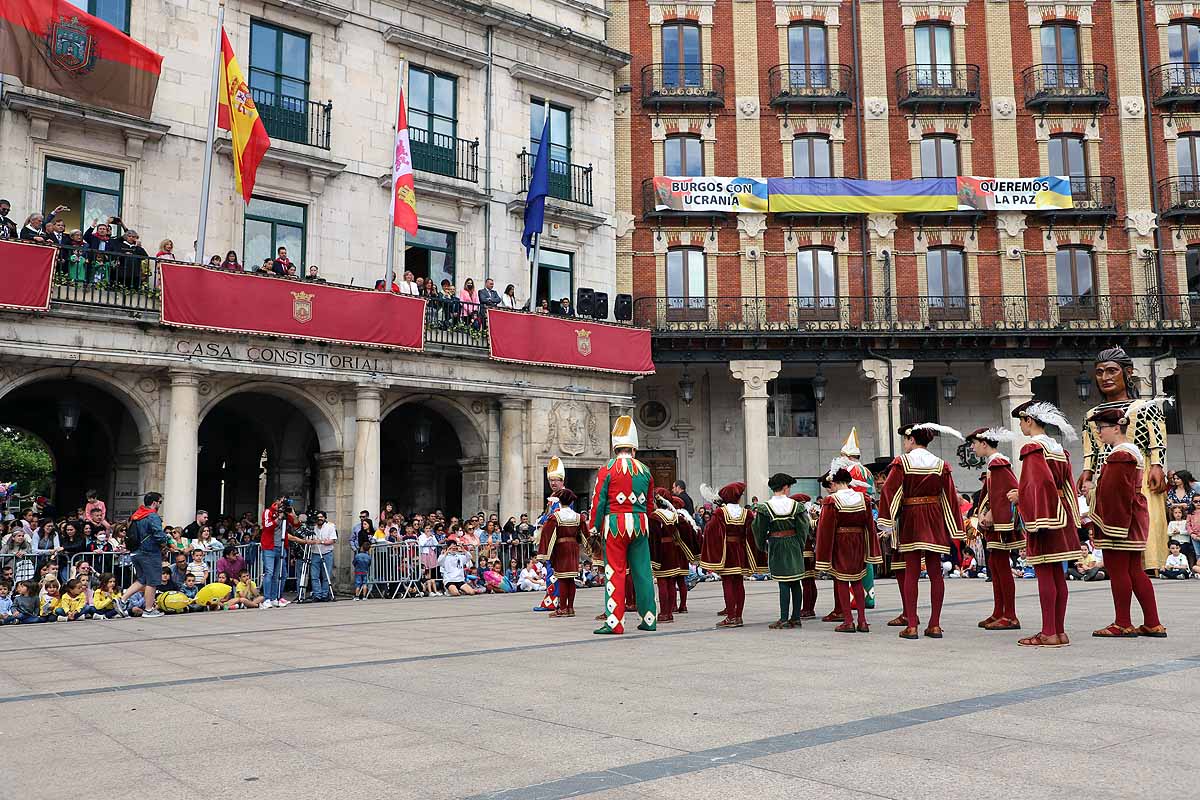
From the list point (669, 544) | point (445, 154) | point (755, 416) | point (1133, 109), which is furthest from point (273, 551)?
point (1133, 109)

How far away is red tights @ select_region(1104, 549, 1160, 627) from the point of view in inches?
344

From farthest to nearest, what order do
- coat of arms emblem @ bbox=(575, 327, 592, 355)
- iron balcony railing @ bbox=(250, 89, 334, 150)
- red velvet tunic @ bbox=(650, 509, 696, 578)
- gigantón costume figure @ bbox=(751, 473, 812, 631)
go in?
coat of arms emblem @ bbox=(575, 327, 592, 355) → iron balcony railing @ bbox=(250, 89, 334, 150) → red velvet tunic @ bbox=(650, 509, 696, 578) → gigantón costume figure @ bbox=(751, 473, 812, 631)

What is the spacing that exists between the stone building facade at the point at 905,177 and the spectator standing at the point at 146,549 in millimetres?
15941

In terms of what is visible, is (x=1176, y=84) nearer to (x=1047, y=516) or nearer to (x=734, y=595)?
(x=734, y=595)

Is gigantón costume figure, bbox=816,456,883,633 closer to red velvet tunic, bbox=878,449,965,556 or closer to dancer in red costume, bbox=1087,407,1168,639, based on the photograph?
red velvet tunic, bbox=878,449,965,556

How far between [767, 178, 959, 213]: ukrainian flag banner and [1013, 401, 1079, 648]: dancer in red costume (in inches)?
796

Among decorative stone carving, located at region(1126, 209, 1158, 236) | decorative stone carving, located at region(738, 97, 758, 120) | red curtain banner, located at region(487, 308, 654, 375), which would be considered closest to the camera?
red curtain banner, located at region(487, 308, 654, 375)

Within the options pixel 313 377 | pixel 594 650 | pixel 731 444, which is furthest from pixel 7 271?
pixel 731 444

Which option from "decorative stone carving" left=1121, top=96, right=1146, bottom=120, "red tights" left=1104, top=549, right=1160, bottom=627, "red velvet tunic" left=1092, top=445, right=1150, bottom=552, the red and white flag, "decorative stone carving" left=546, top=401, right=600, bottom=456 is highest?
"decorative stone carving" left=1121, top=96, right=1146, bottom=120

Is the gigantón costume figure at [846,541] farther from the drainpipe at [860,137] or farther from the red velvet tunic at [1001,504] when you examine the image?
the drainpipe at [860,137]

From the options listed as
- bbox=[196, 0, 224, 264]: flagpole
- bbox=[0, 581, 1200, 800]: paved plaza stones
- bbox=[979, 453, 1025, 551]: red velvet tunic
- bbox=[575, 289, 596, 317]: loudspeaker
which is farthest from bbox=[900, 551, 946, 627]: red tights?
bbox=[575, 289, 596, 317]: loudspeaker

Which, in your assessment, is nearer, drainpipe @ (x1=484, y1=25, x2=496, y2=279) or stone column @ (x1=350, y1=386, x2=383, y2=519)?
stone column @ (x1=350, y1=386, x2=383, y2=519)

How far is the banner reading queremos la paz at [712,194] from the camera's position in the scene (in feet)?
93.5

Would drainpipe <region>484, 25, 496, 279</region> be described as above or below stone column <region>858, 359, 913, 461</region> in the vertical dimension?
above
